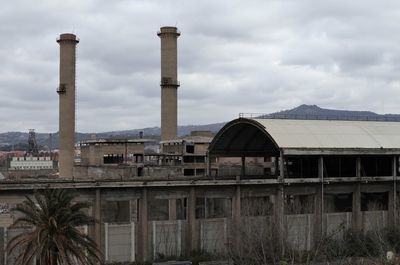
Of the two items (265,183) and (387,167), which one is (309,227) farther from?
(387,167)

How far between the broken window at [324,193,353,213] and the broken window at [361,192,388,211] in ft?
6.30

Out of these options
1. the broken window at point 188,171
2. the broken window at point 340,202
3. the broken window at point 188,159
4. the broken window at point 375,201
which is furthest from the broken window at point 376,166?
the broken window at point 188,159

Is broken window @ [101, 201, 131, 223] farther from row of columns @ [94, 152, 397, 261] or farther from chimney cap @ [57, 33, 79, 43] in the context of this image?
chimney cap @ [57, 33, 79, 43]

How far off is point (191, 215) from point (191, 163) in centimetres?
5913

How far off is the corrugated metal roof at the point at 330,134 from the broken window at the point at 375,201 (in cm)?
660

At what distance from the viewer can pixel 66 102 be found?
383 feet

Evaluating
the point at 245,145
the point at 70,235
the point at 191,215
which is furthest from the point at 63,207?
the point at 245,145

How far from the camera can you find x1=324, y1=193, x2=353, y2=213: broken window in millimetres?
64938

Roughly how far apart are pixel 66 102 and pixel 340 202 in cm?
6868

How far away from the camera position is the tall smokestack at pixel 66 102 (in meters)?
116

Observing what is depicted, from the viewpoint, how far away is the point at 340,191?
6131 centimetres

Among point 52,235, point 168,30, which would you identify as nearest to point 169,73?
point 168,30

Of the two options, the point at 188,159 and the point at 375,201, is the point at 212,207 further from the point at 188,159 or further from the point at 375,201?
the point at 188,159

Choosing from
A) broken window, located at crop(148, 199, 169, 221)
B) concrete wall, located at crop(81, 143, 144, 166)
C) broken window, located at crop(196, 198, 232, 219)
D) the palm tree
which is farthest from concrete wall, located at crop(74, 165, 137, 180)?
the palm tree
